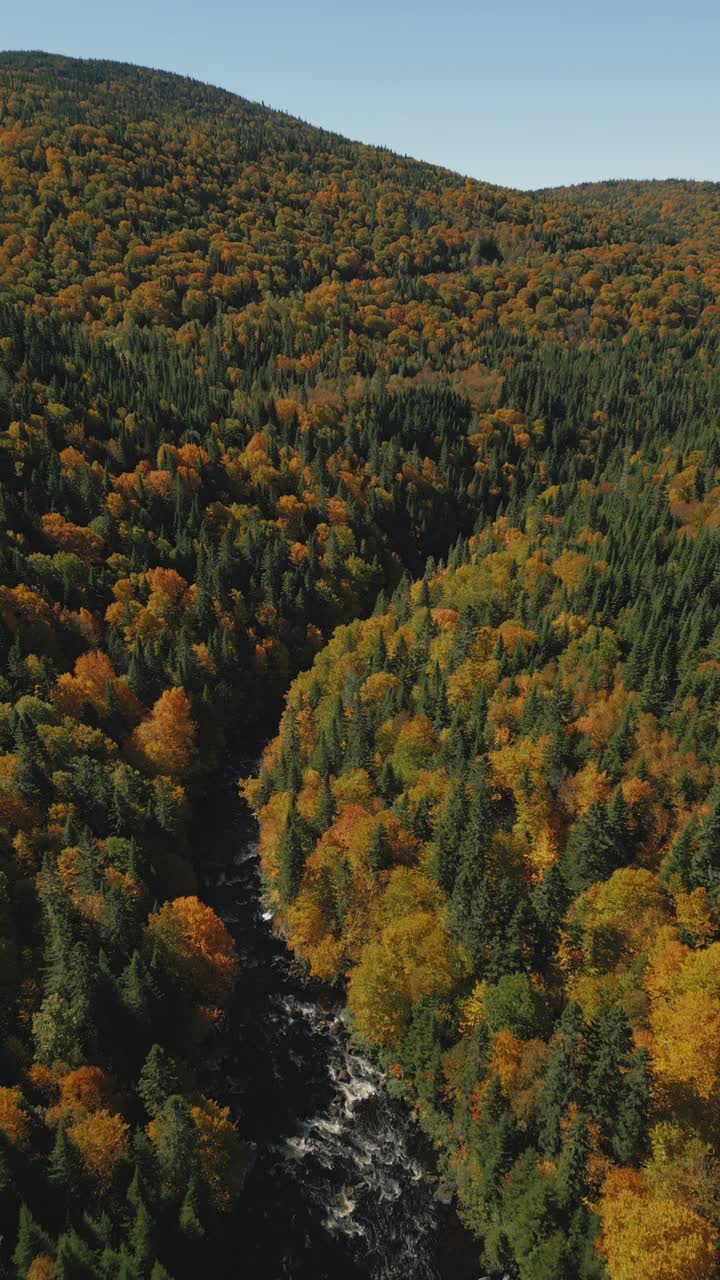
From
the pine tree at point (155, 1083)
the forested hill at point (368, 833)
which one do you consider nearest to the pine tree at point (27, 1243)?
the forested hill at point (368, 833)

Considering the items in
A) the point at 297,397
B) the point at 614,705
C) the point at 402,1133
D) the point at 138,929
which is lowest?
the point at 402,1133

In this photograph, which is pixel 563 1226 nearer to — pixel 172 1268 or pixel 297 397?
pixel 172 1268

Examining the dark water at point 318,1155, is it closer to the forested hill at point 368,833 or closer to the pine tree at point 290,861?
the forested hill at point 368,833

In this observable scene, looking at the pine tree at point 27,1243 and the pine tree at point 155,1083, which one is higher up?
the pine tree at point 27,1243

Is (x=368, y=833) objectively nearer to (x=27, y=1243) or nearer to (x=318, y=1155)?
(x=318, y=1155)

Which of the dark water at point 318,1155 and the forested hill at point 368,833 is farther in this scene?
the dark water at point 318,1155

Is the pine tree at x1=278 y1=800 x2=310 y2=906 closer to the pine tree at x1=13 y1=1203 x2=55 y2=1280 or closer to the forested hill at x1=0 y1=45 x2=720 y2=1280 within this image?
the forested hill at x1=0 y1=45 x2=720 y2=1280

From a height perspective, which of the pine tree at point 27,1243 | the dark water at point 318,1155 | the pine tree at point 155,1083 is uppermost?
the pine tree at point 27,1243

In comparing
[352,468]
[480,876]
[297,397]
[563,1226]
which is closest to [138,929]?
[480,876]
